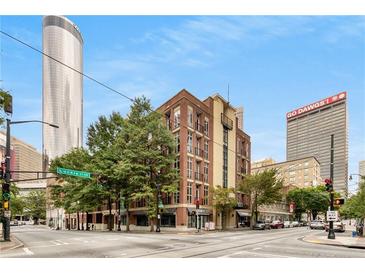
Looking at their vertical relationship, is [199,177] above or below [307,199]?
above

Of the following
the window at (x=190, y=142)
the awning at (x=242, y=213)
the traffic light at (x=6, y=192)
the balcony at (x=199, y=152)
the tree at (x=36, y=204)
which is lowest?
the tree at (x=36, y=204)

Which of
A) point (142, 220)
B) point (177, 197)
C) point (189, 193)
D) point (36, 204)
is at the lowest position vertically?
point (36, 204)

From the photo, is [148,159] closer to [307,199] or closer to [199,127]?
[199,127]

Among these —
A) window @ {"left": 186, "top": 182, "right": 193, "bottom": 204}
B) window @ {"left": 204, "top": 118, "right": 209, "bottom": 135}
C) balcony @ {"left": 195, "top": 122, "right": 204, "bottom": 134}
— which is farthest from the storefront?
balcony @ {"left": 195, "top": 122, "right": 204, "bottom": 134}

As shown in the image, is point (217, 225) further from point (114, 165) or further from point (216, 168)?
point (114, 165)

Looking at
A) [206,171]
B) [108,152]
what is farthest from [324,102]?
[108,152]

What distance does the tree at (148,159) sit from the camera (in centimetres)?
4912

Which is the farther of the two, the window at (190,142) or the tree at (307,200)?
the tree at (307,200)

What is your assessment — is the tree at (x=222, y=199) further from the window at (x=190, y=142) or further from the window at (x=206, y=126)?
the window at (x=206, y=126)

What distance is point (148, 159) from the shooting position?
51.1 m

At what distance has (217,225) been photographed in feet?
199

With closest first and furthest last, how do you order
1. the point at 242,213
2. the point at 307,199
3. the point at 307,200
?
the point at 242,213, the point at 307,200, the point at 307,199

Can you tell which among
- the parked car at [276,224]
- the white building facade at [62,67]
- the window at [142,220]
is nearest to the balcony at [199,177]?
the window at [142,220]
